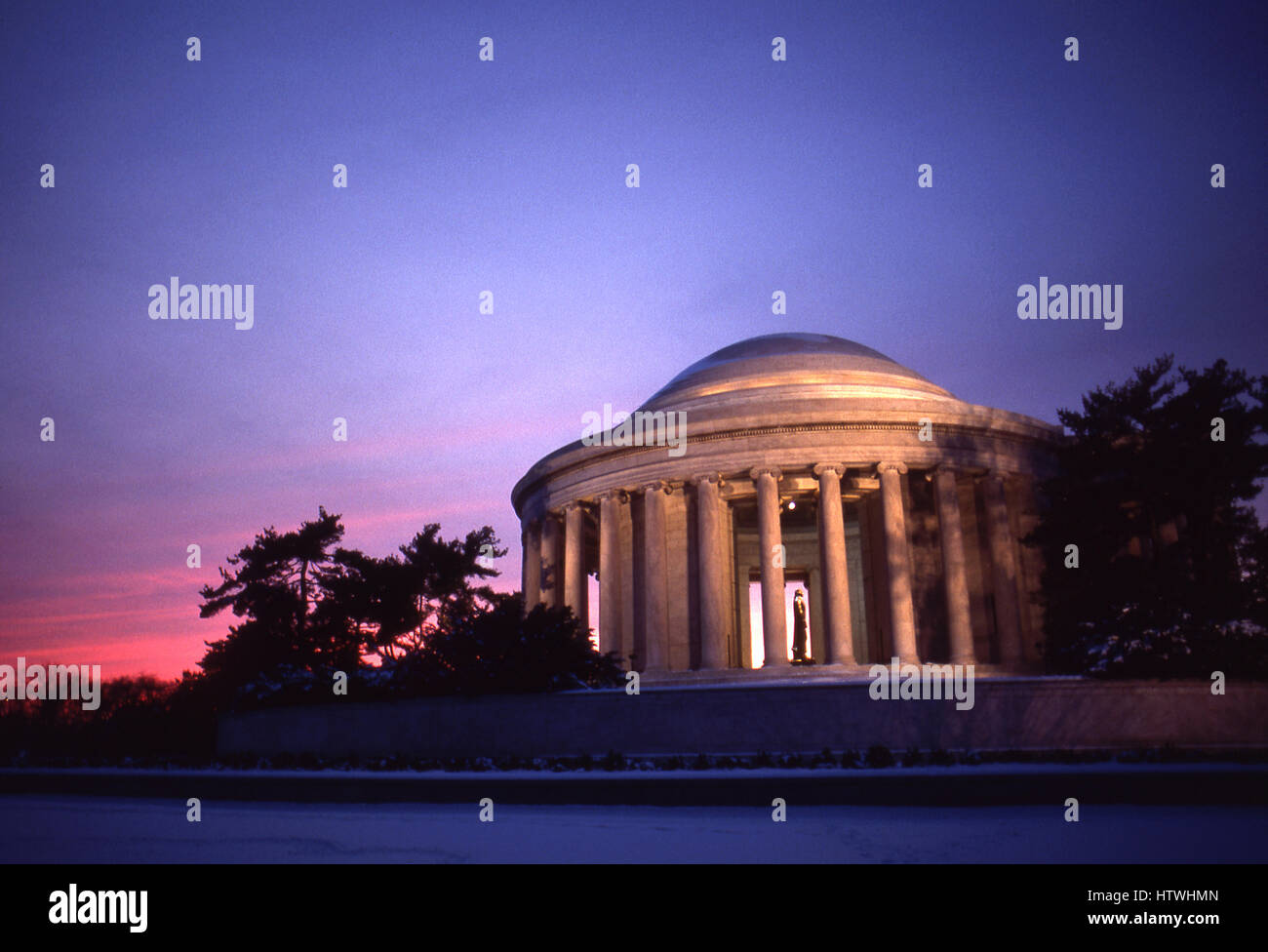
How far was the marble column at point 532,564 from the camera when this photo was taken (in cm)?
5053

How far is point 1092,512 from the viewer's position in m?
31.3

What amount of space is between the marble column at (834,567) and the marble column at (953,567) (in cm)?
439

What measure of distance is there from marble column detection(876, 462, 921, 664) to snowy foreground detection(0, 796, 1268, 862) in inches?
864

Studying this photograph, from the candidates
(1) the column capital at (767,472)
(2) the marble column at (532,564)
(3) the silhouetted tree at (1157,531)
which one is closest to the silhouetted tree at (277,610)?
(2) the marble column at (532,564)

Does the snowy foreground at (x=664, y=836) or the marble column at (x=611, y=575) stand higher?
the marble column at (x=611, y=575)

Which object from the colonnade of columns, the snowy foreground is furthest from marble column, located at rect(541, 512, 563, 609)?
the snowy foreground

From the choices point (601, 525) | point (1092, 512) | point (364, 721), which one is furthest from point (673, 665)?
point (1092, 512)

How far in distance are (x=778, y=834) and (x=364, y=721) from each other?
21.0m

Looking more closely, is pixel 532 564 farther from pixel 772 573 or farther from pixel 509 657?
pixel 509 657

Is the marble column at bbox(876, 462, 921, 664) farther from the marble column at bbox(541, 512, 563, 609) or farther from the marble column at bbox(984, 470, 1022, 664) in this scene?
the marble column at bbox(541, 512, 563, 609)

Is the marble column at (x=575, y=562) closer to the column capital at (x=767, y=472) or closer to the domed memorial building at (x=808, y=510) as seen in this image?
the domed memorial building at (x=808, y=510)

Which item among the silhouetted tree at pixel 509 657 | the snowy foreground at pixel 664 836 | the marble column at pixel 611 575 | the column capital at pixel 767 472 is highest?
the column capital at pixel 767 472

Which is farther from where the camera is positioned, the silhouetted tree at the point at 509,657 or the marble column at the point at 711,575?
the marble column at the point at 711,575

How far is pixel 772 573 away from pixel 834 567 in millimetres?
2618
